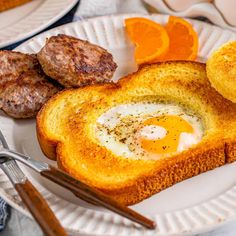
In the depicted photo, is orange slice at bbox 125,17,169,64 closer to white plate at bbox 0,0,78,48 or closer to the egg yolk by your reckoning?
white plate at bbox 0,0,78,48

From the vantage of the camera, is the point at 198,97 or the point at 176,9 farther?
the point at 176,9

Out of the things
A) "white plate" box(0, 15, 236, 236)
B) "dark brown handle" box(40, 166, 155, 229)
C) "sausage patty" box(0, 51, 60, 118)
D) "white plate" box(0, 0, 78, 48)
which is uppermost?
"white plate" box(0, 0, 78, 48)

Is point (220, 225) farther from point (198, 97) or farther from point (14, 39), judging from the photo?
point (14, 39)

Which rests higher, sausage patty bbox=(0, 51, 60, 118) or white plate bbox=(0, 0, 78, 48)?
white plate bbox=(0, 0, 78, 48)

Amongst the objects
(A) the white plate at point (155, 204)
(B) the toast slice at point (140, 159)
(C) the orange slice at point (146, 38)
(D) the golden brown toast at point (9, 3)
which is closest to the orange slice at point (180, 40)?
(C) the orange slice at point (146, 38)

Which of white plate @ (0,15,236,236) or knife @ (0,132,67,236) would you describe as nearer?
knife @ (0,132,67,236)

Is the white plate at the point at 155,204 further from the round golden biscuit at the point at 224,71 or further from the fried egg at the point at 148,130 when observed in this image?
the round golden biscuit at the point at 224,71

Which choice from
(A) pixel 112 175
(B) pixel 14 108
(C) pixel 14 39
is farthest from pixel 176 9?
(A) pixel 112 175

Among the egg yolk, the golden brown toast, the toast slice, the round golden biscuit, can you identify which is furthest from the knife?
the golden brown toast
